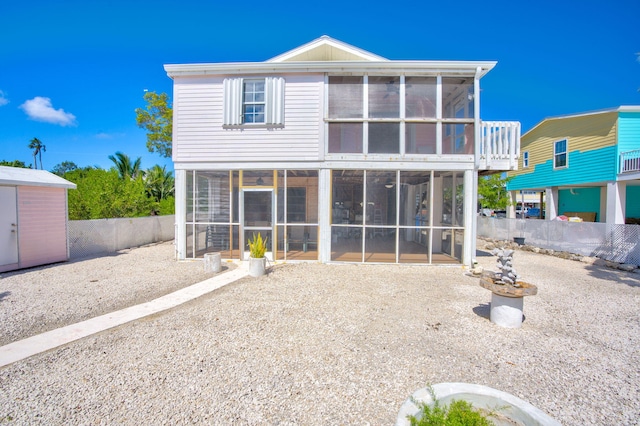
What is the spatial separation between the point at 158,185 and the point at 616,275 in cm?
2330

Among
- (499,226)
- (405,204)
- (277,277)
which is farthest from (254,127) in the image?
(499,226)

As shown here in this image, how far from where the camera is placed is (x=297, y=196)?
8742 millimetres

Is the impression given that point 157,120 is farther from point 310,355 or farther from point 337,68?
point 310,355

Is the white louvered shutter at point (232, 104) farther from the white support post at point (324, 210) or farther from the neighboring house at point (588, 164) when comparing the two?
the neighboring house at point (588, 164)

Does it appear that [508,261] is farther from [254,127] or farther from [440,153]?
[254,127]

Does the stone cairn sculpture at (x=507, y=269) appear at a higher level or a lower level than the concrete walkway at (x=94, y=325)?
higher

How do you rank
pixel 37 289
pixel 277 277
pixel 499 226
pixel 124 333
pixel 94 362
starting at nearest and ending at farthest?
pixel 94 362 → pixel 124 333 → pixel 37 289 → pixel 277 277 → pixel 499 226

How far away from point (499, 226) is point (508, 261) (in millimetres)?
11991

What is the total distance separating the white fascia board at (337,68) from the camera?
825cm

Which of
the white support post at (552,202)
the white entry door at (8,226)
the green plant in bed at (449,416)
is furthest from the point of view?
the white support post at (552,202)

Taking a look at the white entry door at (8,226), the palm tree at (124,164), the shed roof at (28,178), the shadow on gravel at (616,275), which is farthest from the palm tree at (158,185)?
the shadow on gravel at (616,275)

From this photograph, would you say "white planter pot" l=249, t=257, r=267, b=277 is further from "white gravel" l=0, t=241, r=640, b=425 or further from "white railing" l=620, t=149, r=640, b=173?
"white railing" l=620, t=149, r=640, b=173

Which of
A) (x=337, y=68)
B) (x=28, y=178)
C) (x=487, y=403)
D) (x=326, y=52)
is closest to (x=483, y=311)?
(x=487, y=403)

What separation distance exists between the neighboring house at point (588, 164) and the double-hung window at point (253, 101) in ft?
47.1
